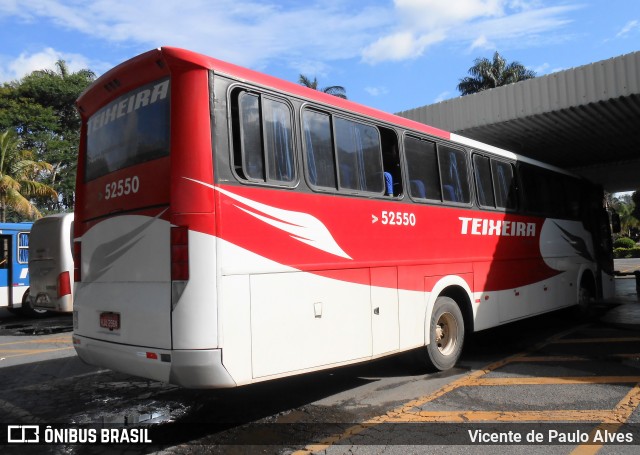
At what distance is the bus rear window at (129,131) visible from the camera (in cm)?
447

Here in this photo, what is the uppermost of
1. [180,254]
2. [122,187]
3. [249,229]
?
[122,187]

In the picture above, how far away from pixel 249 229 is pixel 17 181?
75.5ft

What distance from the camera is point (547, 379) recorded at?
20.0 ft

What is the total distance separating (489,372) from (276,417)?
119 inches

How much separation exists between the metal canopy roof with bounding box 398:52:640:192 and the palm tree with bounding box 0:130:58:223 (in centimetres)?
1770

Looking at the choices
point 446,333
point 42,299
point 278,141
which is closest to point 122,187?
point 278,141

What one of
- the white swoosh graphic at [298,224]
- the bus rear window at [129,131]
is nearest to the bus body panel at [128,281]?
the bus rear window at [129,131]

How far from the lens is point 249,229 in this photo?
4367 mm

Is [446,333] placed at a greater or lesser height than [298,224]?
lesser

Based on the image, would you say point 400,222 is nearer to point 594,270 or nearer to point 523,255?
point 523,255

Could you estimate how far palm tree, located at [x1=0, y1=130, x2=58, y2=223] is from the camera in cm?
2167

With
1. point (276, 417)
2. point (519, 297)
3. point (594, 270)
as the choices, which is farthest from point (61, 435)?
point (594, 270)

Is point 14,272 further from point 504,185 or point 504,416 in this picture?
point 504,416

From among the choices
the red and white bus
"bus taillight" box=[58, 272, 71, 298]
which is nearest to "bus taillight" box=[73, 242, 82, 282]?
the red and white bus
